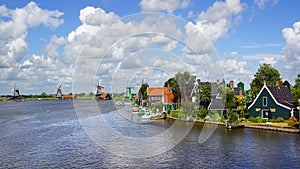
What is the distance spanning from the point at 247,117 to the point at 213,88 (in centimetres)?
997

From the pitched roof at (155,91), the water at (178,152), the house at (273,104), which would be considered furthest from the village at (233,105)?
the pitched roof at (155,91)

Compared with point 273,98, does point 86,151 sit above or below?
below

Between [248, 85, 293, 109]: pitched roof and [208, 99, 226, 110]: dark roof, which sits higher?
[248, 85, 293, 109]: pitched roof

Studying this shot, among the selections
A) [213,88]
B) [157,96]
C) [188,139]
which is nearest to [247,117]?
[213,88]

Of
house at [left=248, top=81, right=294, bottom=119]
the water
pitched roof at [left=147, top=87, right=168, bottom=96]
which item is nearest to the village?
house at [left=248, top=81, right=294, bottom=119]

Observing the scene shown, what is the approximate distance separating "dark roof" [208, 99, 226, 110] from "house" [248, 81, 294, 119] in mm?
4526

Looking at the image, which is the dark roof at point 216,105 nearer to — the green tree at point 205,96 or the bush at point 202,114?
the bush at point 202,114

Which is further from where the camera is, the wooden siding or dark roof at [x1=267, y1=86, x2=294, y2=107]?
dark roof at [x1=267, y1=86, x2=294, y2=107]

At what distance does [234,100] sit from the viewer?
1812 inches

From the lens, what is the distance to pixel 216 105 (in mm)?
49750

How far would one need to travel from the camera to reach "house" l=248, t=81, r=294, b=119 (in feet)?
135

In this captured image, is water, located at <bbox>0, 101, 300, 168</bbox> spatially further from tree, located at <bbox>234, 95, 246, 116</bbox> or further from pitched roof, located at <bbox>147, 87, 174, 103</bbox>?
pitched roof, located at <bbox>147, 87, 174, 103</bbox>

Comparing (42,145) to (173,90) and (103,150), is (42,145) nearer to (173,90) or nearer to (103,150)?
(103,150)

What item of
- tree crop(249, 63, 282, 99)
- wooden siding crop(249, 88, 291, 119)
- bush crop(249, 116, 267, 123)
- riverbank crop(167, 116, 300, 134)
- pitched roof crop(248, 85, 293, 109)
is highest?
tree crop(249, 63, 282, 99)
